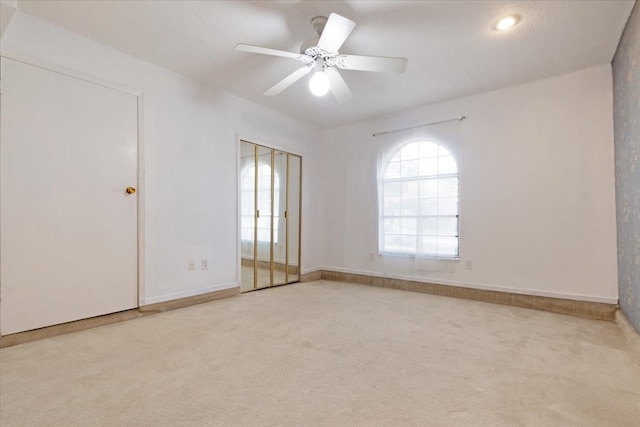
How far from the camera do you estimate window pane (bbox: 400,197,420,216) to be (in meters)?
4.00

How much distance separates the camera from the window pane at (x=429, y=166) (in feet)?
12.8

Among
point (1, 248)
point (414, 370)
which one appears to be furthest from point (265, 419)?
point (1, 248)

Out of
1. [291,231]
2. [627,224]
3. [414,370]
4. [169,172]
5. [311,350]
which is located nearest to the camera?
[414,370]

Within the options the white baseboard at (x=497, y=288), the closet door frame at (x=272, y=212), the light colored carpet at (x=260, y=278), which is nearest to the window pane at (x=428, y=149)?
the white baseboard at (x=497, y=288)

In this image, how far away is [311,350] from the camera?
213cm

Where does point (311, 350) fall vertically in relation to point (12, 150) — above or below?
below

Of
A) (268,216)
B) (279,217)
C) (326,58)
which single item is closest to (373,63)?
(326,58)

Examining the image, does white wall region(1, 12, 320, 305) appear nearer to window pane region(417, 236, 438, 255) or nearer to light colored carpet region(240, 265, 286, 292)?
light colored carpet region(240, 265, 286, 292)

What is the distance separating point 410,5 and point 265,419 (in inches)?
107

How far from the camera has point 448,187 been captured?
381cm

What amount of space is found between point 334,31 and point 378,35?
0.72 m

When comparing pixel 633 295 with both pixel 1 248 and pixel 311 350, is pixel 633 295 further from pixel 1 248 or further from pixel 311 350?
pixel 1 248

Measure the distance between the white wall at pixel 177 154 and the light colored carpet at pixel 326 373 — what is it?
2.02 feet

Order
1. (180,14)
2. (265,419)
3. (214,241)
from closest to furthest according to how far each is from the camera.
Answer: (265,419) < (180,14) < (214,241)
